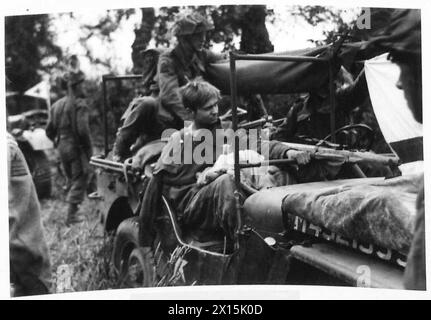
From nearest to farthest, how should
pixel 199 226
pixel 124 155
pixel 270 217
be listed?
pixel 270 217 → pixel 199 226 → pixel 124 155

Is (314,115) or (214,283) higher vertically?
(314,115)

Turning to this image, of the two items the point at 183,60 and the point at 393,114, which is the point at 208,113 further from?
the point at 393,114

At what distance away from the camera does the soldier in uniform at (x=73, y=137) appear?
7113mm

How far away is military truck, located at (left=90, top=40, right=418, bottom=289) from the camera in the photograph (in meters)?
5.71

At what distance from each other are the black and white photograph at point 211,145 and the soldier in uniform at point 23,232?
11mm

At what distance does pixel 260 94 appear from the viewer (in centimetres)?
659

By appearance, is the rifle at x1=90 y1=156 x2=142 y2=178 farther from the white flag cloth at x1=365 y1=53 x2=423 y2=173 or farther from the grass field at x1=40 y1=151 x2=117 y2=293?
the white flag cloth at x1=365 y1=53 x2=423 y2=173

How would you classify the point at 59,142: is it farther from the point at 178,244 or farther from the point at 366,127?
the point at 366,127

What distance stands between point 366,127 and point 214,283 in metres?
1.58

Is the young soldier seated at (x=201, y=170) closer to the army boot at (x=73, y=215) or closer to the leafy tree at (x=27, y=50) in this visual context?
the army boot at (x=73, y=215)

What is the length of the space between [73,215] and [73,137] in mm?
Result: 629

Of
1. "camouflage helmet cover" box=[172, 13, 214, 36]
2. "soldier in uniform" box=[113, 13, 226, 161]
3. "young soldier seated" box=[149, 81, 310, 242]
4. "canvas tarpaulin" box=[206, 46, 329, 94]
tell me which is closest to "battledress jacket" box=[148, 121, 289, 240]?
"young soldier seated" box=[149, 81, 310, 242]

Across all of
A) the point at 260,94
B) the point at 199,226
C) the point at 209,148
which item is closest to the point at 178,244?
the point at 199,226

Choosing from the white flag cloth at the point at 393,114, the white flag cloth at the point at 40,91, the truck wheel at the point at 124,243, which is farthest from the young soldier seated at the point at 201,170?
the white flag cloth at the point at 40,91
